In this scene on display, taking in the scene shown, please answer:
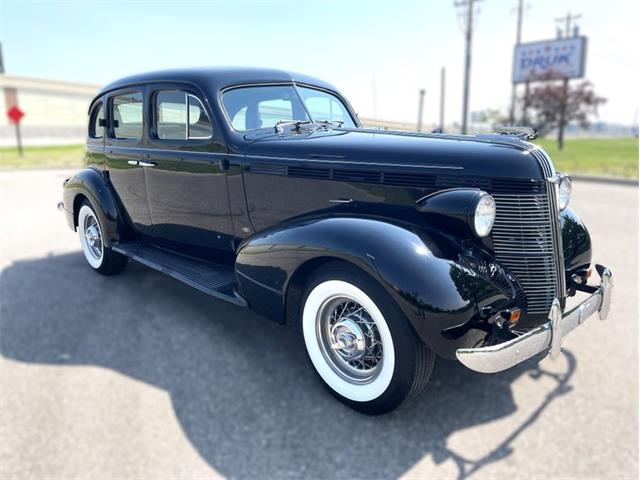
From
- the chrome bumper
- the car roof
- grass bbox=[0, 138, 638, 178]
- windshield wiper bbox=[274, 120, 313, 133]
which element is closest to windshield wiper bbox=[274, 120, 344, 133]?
windshield wiper bbox=[274, 120, 313, 133]

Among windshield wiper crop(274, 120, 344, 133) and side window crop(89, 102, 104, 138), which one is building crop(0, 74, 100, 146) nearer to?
side window crop(89, 102, 104, 138)

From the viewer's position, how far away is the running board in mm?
2273

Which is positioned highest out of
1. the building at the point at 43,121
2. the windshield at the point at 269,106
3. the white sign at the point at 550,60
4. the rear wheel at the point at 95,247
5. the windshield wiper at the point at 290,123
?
the white sign at the point at 550,60

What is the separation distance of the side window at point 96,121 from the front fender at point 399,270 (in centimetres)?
222

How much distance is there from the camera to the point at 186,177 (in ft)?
9.65

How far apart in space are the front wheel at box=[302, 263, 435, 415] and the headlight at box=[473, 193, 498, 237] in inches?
21.5

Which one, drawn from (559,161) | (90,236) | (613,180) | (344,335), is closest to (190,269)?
(90,236)

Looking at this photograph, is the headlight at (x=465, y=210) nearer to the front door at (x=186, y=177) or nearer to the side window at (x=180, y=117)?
the front door at (x=186, y=177)

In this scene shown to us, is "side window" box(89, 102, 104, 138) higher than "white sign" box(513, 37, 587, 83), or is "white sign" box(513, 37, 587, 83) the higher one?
"white sign" box(513, 37, 587, 83)

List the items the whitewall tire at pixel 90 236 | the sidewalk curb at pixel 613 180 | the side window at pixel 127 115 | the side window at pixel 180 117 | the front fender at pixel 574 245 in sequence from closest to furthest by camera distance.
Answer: the whitewall tire at pixel 90 236
the front fender at pixel 574 245
the side window at pixel 180 117
the side window at pixel 127 115
the sidewalk curb at pixel 613 180

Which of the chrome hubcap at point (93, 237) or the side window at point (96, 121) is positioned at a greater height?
the side window at point (96, 121)

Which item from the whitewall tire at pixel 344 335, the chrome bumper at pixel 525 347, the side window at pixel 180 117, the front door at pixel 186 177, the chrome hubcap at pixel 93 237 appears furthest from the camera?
the side window at pixel 180 117

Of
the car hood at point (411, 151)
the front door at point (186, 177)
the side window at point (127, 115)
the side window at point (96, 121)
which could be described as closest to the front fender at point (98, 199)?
the front door at point (186, 177)

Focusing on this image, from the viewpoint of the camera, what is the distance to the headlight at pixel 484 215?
6.44 ft
